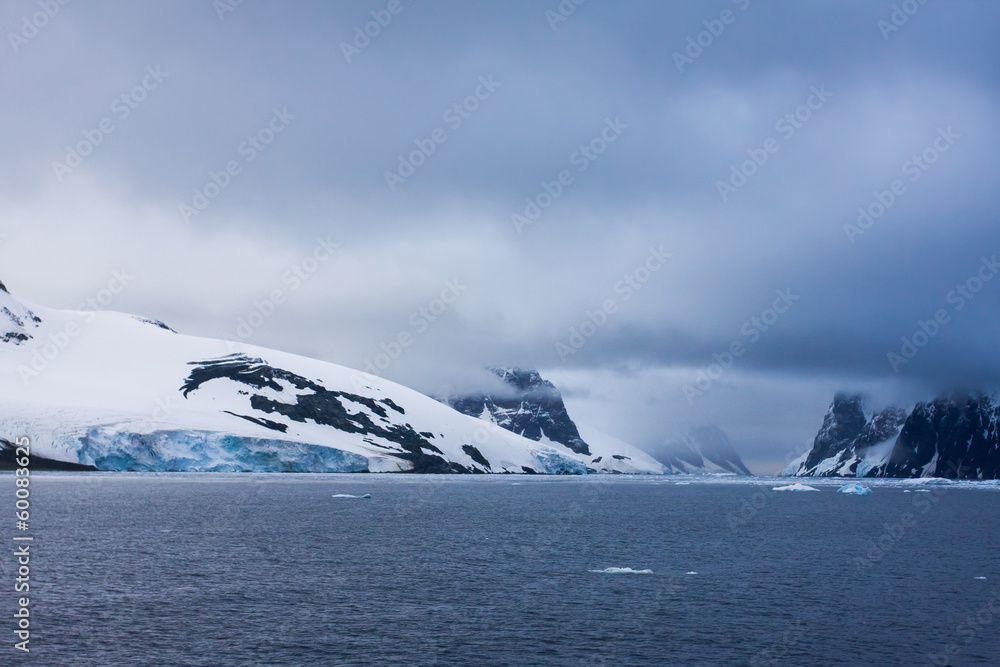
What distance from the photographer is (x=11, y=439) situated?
19262 cm

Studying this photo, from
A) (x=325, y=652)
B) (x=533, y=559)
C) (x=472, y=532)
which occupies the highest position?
(x=472, y=532)

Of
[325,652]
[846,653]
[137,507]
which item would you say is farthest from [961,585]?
[137,507]

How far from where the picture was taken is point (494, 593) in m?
46.1

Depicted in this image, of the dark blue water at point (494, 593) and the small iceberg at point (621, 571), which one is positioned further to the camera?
the small iceberg at point (621, 571)

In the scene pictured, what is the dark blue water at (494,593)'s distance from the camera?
34000 mm

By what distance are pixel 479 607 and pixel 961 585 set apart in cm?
2841

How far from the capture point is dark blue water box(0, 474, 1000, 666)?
3400 centimetres

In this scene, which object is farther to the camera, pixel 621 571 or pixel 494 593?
pixel 621 571

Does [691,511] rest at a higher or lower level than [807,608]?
higher

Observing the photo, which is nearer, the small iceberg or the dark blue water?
the dark blue water

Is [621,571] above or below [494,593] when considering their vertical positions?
above

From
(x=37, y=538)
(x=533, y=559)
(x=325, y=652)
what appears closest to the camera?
(x=325, y=652)

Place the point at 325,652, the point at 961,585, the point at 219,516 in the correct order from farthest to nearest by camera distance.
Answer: the point at 219,516 → the point at 961,585 → the point at 325,652

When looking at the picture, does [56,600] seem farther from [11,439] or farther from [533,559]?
[11,439]
